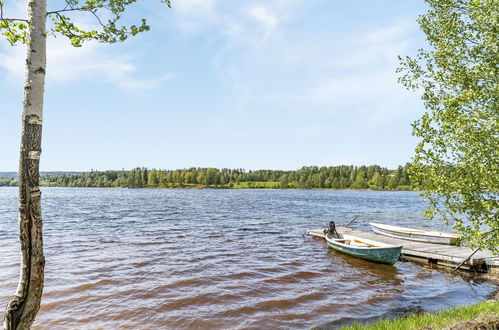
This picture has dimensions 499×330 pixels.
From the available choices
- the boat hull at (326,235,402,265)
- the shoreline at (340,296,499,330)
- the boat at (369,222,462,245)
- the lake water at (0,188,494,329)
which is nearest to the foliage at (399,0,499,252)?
the shoreline at (340,296,499,330)

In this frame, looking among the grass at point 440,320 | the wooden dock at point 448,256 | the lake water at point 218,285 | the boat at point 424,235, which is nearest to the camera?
the grass at point 440,320

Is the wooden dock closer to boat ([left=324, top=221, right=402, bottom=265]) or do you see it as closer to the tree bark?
boat ([left=324, top=221, right=402, bottom=265])

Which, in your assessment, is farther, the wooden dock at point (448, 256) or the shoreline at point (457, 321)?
the wooden dock at point (448, 256)

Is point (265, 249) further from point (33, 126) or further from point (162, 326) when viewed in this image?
point (33, 126)

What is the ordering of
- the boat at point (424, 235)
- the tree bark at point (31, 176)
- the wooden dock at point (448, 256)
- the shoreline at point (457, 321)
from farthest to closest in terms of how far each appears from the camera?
the boat at point (424, 235) < the wooden dock at point (448, 256) < the shoreline at point (457, 321) < the tree bark at point (31, 176)

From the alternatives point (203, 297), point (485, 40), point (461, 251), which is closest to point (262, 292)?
point (203, 297)

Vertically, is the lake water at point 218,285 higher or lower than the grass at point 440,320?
lower

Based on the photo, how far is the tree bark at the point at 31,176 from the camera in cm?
528

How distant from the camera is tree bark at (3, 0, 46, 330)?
5.28 metres

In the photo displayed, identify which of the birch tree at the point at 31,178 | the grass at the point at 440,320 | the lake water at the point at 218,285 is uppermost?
the birch tree at the point at 31,178

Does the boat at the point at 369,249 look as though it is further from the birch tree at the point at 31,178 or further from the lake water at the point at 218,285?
the birch tree at the point at 31,178

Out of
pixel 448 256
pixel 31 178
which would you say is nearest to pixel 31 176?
pixel 31 178

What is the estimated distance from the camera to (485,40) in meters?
9.34

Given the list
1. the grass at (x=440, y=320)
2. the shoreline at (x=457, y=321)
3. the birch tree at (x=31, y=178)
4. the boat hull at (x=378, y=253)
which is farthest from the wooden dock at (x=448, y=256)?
the birch tree at (x=31, y=178)
